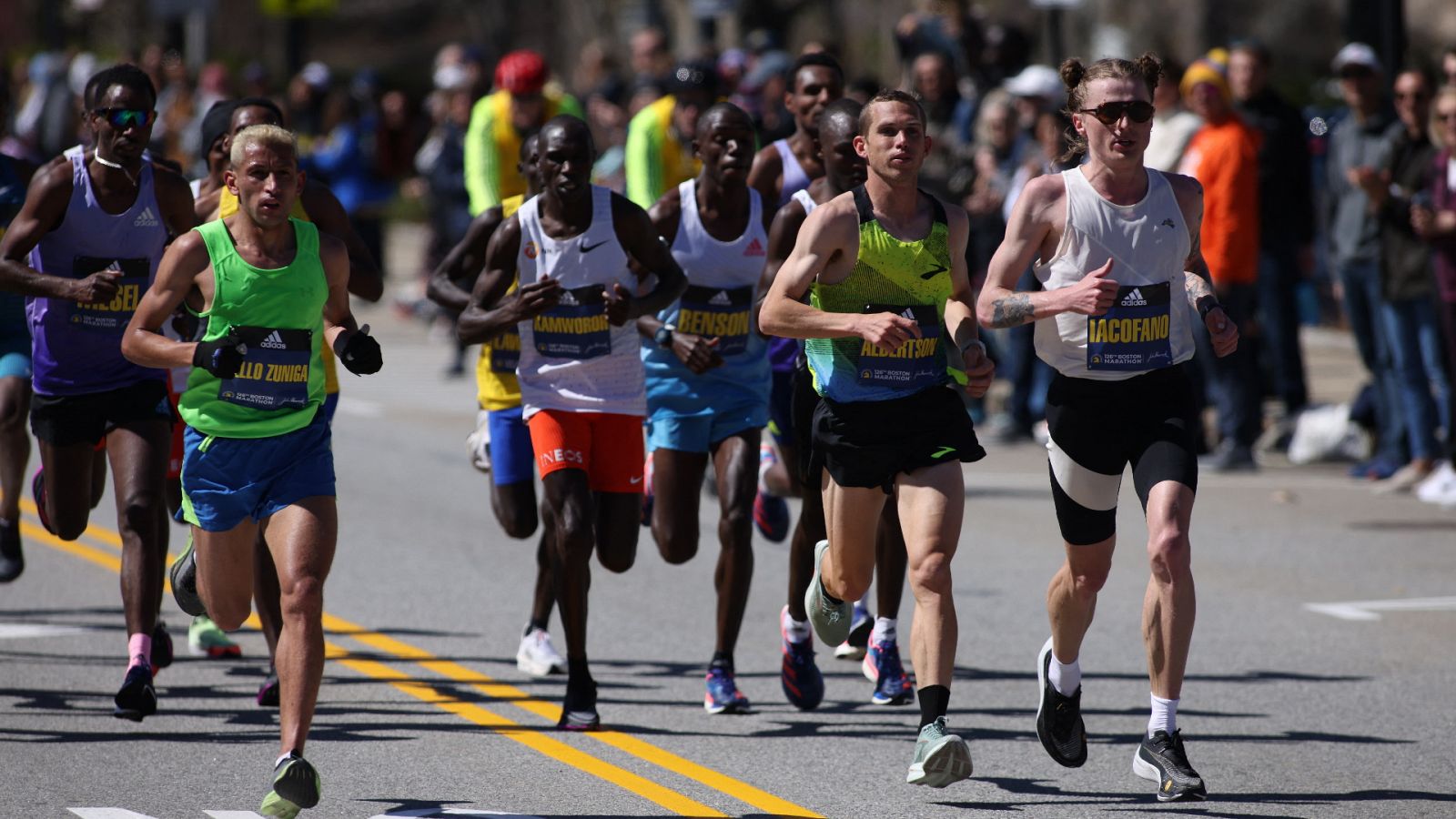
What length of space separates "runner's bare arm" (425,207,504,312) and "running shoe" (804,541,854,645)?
169 centimetres

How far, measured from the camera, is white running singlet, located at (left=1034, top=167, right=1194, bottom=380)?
6676mm

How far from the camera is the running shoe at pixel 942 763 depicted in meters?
6.27

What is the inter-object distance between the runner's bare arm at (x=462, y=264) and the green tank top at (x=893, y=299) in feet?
5.28

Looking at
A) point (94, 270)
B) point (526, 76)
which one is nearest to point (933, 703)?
point (94, 270)

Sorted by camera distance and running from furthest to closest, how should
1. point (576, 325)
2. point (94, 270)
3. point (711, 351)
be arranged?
point (711, 351) → point (94, 270) → point (576, 325)

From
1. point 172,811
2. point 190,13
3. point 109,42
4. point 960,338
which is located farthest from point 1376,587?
point 109,42

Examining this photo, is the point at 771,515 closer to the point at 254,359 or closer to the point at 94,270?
the point at 94,270

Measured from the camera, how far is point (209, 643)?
8914 millimetres

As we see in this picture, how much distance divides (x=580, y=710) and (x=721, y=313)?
1.71m

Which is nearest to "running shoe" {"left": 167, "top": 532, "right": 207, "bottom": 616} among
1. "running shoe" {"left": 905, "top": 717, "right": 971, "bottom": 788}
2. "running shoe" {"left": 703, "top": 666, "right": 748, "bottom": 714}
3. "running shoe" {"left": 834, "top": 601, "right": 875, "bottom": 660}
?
"running shoe" {"left": 703, "top": 666, "right": 748, "bottom": 714}

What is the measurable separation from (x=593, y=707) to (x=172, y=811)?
1.62m

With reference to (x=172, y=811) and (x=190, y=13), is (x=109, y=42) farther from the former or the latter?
(x=172, y=811)

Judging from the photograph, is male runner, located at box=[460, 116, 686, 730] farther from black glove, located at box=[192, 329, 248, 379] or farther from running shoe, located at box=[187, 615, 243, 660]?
running shoe, located at box=[187, 615, 243, 660]

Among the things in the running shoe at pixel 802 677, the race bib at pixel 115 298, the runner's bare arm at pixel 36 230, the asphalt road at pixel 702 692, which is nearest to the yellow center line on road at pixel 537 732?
the asphalt road at pixel 702 692
